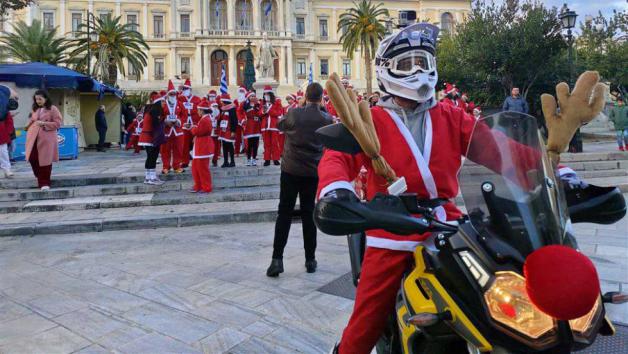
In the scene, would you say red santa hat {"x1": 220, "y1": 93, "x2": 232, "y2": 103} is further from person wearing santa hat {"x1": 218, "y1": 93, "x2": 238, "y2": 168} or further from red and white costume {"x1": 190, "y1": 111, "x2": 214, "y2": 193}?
red and white costume {"x1": 190, "y1": 111, "x2": 214, "y2": 193}

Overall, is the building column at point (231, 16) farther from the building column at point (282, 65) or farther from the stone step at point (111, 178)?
the stone step at point (111, 178)

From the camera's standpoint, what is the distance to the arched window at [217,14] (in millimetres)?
60312

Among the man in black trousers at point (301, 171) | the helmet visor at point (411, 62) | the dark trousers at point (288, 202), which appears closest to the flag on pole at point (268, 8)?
the man in black trousers at point (301, 171)

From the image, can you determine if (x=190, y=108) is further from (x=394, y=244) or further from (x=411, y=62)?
(x=394, y=244)

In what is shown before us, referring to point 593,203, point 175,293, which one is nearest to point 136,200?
point 175,293

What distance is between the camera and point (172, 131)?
33.2 feet

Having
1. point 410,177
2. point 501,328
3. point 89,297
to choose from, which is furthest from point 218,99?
point 501,328

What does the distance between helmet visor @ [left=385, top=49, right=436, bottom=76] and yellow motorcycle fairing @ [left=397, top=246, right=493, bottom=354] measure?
2.78 ft

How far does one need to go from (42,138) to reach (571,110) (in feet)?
30.1

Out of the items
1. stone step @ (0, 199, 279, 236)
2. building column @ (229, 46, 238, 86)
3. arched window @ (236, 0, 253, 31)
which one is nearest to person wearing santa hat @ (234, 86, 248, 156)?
stone step @ (0, 199, 279, 236)

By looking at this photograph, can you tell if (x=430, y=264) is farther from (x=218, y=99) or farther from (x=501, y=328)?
(x=218, y=99)

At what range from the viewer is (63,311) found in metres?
3.85

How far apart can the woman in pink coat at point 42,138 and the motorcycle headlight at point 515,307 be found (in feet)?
30.5

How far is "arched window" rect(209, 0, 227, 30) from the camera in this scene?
60312 mm
